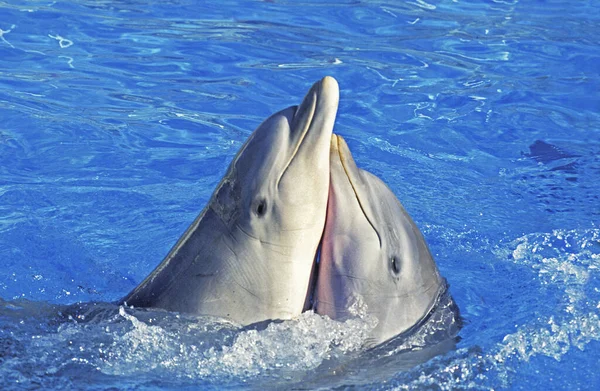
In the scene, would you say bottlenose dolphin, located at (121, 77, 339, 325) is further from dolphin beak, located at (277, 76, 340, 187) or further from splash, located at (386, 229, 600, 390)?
splash, located at (386, 229, 600, 390)

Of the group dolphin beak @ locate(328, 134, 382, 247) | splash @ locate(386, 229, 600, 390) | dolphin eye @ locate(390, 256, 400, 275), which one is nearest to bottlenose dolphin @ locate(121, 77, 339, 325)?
dolphin beak @ locate(328, 134, 382, 247)

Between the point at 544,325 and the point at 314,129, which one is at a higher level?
the point at 314,129

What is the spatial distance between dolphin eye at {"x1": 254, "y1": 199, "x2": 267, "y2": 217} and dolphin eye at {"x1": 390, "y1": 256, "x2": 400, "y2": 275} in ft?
2.37

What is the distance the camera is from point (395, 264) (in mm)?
4891

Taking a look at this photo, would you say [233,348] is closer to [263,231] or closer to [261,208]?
[263,231]

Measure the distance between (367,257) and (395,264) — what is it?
17 cm

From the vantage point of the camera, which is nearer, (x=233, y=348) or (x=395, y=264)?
(x=233, y=348)

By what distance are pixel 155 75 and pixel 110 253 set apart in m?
4.03

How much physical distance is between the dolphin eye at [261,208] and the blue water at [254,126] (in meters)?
0.59

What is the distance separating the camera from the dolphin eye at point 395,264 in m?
4.89

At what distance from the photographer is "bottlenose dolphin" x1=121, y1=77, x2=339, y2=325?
15.3ft

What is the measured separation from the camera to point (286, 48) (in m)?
11.4

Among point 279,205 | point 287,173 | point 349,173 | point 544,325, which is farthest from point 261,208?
point 544,325

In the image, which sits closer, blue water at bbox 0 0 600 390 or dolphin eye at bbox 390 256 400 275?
blue water at bbox 0 0 600 390
